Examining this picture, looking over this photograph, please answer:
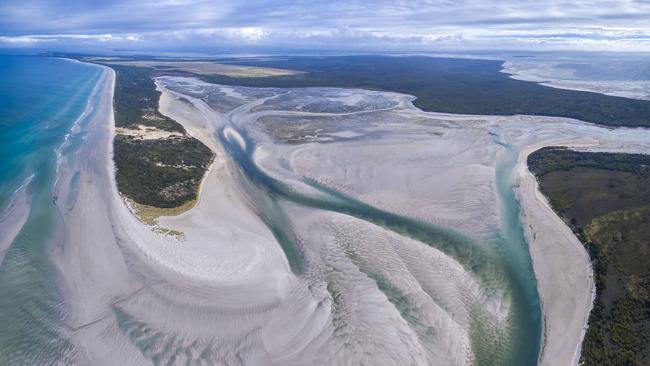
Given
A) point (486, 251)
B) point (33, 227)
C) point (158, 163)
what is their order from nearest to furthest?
point (486, 251), point (33, 227), point (158, 163)

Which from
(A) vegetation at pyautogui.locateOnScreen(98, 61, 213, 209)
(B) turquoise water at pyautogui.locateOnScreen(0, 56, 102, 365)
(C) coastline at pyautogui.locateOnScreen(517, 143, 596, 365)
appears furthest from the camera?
(A) vegetation at pyautogui.locateOnScreen(98, 61, 213, 209)

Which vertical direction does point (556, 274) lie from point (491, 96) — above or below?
below

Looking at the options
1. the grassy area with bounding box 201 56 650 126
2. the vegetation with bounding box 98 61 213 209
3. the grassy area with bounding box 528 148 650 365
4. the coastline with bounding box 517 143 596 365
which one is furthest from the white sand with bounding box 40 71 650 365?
the grassy area with bounding box 201 56 650 126

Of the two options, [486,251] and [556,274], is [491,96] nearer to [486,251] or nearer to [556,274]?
[486,251]

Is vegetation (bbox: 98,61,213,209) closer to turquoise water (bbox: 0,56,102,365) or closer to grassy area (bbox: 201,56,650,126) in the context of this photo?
turquoise water (bbox: 0,56,102,365)

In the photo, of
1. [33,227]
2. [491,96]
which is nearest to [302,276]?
[33,227]
